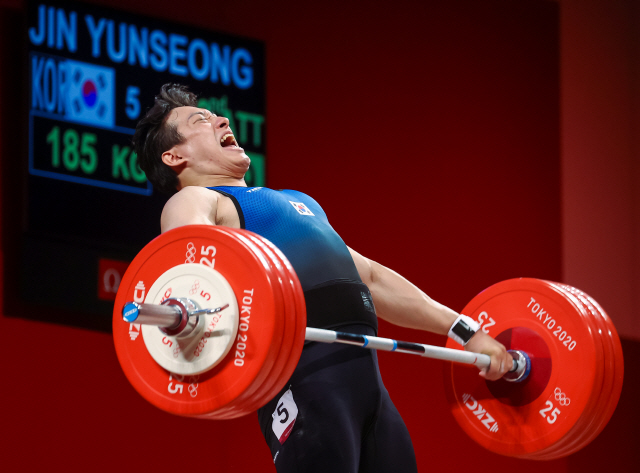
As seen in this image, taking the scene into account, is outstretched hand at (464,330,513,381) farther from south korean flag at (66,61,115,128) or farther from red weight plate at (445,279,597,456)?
south korean flag at (66,61,115,128)

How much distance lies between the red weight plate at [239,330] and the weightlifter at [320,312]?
0.14m

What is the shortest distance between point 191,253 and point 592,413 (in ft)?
3.46

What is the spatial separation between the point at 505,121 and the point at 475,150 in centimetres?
26

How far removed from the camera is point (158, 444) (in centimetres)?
358

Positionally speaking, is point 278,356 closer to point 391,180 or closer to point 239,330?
point 239,330

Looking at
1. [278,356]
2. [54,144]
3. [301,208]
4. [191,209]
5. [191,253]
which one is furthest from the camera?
[54,144]

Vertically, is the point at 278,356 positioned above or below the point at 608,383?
above

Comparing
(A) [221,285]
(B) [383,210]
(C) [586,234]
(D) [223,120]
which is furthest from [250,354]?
(C) [586,234]

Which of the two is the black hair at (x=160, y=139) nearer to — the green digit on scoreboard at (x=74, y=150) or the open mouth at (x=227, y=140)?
the open mouth at (x=227, y=140)

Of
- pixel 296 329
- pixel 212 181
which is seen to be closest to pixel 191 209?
pixel 212 181

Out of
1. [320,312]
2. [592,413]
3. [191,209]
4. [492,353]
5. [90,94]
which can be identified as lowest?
[592,413]

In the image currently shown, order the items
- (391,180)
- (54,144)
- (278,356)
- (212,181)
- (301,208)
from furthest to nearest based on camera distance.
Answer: (391,180) < (54,144) < (212,181) < (301,208) < (278,356)

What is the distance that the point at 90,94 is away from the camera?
11.0 ft

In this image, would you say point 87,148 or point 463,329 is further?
point 87,148
